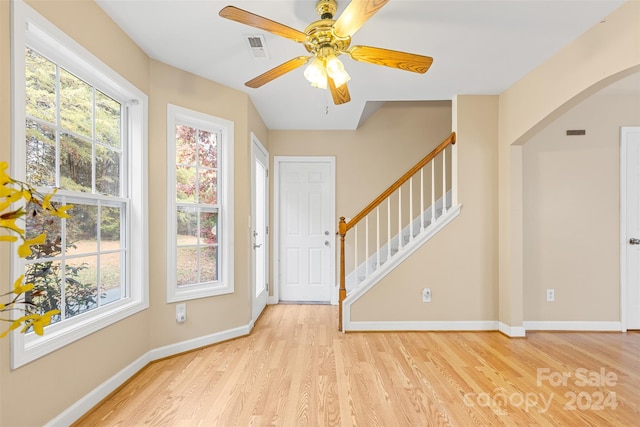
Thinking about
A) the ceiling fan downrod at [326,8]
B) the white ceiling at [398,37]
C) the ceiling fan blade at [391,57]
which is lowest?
the ceiling fan blade at [391,57]

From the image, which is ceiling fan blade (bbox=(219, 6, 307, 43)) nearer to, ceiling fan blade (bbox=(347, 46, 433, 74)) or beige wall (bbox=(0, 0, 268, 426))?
ceiling fan blade (bbox=(347, 46, 433, 74))

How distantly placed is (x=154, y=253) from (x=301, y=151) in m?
2.57

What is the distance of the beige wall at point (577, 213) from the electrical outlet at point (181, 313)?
343 cm

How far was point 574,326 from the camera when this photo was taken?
343 centimetres

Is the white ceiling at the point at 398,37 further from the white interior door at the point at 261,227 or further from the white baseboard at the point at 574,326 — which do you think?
the white baseboard at the point at 574,326

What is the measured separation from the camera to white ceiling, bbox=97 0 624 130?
205cm

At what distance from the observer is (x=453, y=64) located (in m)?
2.79

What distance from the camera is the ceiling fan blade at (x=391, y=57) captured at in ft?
5.97

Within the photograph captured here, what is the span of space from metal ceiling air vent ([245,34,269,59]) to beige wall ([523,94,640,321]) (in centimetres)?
286

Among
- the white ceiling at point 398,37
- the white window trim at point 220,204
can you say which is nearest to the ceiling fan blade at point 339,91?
the white ceiling at point 398,37

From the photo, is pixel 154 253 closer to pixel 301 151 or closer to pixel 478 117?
pixel 301 151

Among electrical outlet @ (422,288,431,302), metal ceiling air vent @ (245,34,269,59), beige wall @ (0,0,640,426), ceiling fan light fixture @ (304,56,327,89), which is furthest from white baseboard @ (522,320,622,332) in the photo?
metal ceiling air vent @ (245,34,269,59)

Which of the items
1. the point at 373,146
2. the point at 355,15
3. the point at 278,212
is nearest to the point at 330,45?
the point at 355,15

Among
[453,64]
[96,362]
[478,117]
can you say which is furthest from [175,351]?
[478,117]
